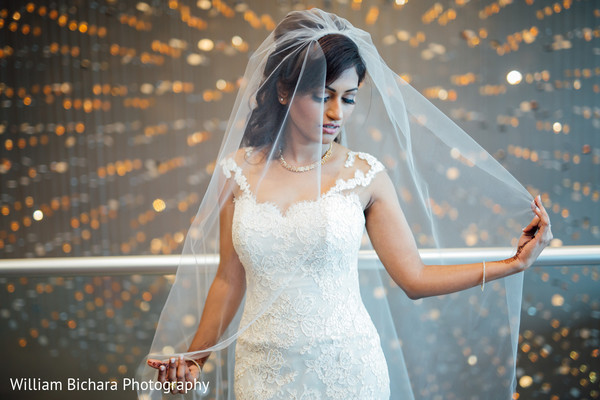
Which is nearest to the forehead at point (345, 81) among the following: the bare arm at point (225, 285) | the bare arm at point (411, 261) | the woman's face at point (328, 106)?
the woman's face at point (328, 106)

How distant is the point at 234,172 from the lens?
56.1 inches

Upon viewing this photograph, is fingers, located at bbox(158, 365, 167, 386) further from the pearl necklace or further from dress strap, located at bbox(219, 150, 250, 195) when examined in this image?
the pearl necklace

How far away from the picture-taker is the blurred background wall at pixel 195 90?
2.73 meters

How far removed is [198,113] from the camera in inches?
108

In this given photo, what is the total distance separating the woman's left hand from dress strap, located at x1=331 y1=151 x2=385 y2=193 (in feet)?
1.28

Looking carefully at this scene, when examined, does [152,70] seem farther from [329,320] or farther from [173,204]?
[329,320]

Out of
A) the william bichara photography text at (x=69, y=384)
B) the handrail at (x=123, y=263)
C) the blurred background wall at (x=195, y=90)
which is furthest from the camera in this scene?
the blurred background wall at (x=195, y=90)

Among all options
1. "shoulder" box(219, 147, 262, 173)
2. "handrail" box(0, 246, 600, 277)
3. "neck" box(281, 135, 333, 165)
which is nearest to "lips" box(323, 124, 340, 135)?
"neck" box(281, 135, 333, 165)

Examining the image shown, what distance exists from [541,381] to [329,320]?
5.40 ft

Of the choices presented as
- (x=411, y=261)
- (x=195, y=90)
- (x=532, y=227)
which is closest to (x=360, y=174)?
(x=411, y=261)

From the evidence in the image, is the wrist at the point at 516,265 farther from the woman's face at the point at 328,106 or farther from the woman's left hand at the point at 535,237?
the woman's face at the point at 328,106

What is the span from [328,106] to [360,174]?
197 mm

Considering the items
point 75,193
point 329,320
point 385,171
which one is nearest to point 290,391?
point 329,320

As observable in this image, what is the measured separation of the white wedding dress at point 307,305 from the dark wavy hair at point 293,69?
25 cm
